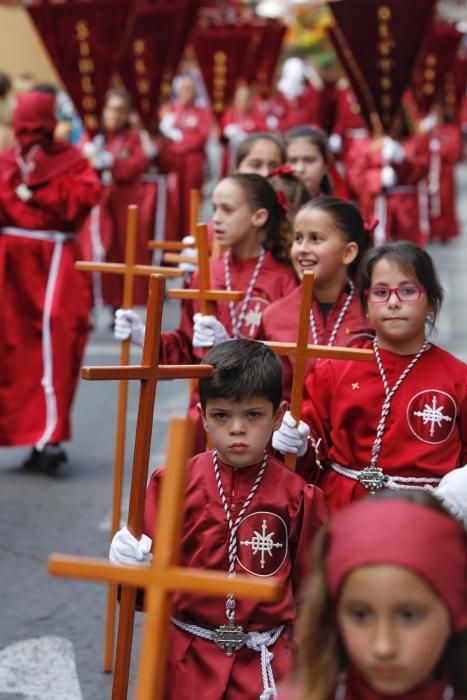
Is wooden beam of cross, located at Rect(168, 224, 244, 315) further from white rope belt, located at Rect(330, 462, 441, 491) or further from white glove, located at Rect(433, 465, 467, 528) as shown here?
white glove, located at Rect(433, 465, 467, 528)

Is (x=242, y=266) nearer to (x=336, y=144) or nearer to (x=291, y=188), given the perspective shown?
(x=291, y=188)

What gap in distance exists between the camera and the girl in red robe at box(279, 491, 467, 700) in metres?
2.29

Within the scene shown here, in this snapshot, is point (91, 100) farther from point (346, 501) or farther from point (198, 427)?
point (346, 501)

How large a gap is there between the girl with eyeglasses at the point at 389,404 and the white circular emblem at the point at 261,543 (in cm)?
51

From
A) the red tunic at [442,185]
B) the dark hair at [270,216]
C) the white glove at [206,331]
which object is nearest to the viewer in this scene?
the white glove at [206,331]

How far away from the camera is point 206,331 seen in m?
5.12

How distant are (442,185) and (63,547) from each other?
13939mm

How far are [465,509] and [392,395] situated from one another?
21.3 inches

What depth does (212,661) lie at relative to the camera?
3.57 metres

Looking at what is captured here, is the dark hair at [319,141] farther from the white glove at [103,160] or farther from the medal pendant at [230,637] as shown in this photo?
the white glove at [103,160]

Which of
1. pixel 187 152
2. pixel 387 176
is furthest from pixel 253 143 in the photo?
pixel 187 152

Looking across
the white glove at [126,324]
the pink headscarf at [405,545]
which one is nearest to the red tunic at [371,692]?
the pink headscarf at [405,545]

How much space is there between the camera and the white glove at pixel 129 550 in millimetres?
3551

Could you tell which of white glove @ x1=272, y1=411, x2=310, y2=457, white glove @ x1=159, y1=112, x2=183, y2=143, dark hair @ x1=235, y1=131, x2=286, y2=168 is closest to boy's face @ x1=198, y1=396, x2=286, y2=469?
white glove @ x1=272, y1=411, x2=310, y2=457
